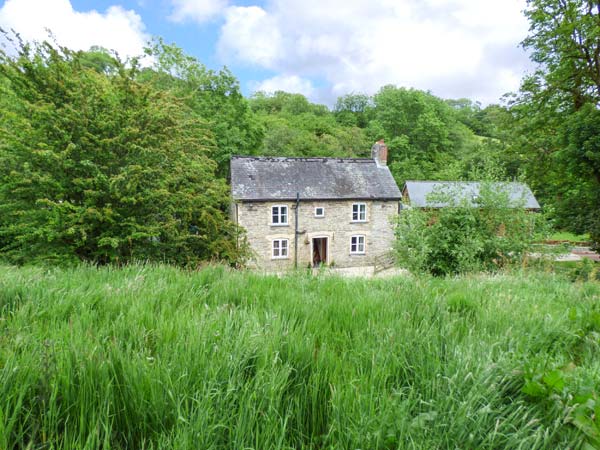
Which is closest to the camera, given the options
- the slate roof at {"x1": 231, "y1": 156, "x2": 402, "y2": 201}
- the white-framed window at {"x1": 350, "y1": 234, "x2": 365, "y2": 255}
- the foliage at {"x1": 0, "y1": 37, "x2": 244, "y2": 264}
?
the foliage at {"x1": 0, "y1": 37, "x2": 244, "y2": 264}

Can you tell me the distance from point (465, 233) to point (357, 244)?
529 inches

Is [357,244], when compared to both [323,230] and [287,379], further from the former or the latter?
[287,379]

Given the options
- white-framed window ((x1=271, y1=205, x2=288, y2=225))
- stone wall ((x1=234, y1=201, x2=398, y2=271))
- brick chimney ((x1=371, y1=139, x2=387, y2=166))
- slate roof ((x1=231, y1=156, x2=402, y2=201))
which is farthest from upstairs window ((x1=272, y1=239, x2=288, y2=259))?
brick chimney ((x1=371, y1=139, x2=387, y2=166))

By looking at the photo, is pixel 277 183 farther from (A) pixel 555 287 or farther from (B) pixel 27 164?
(A) pixel 555 287

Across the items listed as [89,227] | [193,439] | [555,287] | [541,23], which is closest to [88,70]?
[89,227]

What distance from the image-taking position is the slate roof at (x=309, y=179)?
72.7 feet

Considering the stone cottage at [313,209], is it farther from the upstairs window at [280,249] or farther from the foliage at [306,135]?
the foliage at [306,135]

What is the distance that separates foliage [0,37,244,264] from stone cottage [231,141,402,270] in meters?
11.2

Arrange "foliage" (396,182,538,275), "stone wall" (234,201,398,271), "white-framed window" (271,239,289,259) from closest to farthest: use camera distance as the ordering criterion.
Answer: "foliage" (396,182,538,275) → "stone wall" (234,201,398,271) → "white-framed window" (271,239,289,259)

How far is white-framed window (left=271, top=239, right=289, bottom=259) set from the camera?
74.0 ft

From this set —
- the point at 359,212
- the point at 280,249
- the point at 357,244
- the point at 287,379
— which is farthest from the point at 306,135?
the point at 287,379

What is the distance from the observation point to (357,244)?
2434 cm

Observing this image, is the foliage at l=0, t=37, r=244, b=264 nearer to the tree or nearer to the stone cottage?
the stone cottage

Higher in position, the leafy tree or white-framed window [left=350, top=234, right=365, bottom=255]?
the leafy tree
